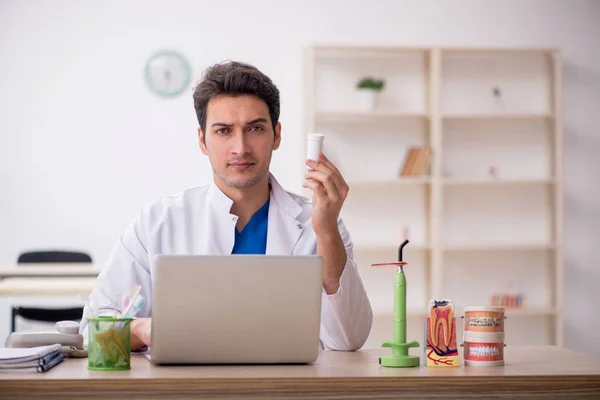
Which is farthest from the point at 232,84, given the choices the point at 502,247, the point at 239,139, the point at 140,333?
the point at 502,247

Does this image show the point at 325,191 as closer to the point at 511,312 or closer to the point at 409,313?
the point at 409,313

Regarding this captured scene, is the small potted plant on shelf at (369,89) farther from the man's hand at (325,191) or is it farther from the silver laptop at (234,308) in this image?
the silver laptop at (234,308)

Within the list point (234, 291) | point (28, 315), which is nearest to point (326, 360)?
point (234, 291)

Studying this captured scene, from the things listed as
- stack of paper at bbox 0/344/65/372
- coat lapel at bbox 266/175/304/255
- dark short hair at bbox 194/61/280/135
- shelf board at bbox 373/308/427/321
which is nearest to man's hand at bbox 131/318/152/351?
stack of paper at bbox 0/344/65/372

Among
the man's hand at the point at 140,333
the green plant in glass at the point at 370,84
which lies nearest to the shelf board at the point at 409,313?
the green plant in glass at the point at 370,84

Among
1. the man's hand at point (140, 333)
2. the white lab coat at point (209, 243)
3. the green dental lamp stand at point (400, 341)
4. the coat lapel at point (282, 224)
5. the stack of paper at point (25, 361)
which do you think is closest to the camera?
the stack of paper at point (25, 361)

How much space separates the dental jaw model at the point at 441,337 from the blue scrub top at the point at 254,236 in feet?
2.37

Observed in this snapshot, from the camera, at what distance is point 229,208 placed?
2389 millimetres

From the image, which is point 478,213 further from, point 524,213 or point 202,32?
point 202,32

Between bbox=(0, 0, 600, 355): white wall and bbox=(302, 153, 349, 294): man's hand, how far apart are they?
11.7ft

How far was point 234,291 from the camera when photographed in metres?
1.67

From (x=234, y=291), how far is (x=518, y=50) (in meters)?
4.37

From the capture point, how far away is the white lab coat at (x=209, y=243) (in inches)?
83.9

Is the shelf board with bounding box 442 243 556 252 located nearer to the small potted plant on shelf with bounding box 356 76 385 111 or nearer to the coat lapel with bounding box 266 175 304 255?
the small potted plant on shelf with bounding box 356 76 385 111
